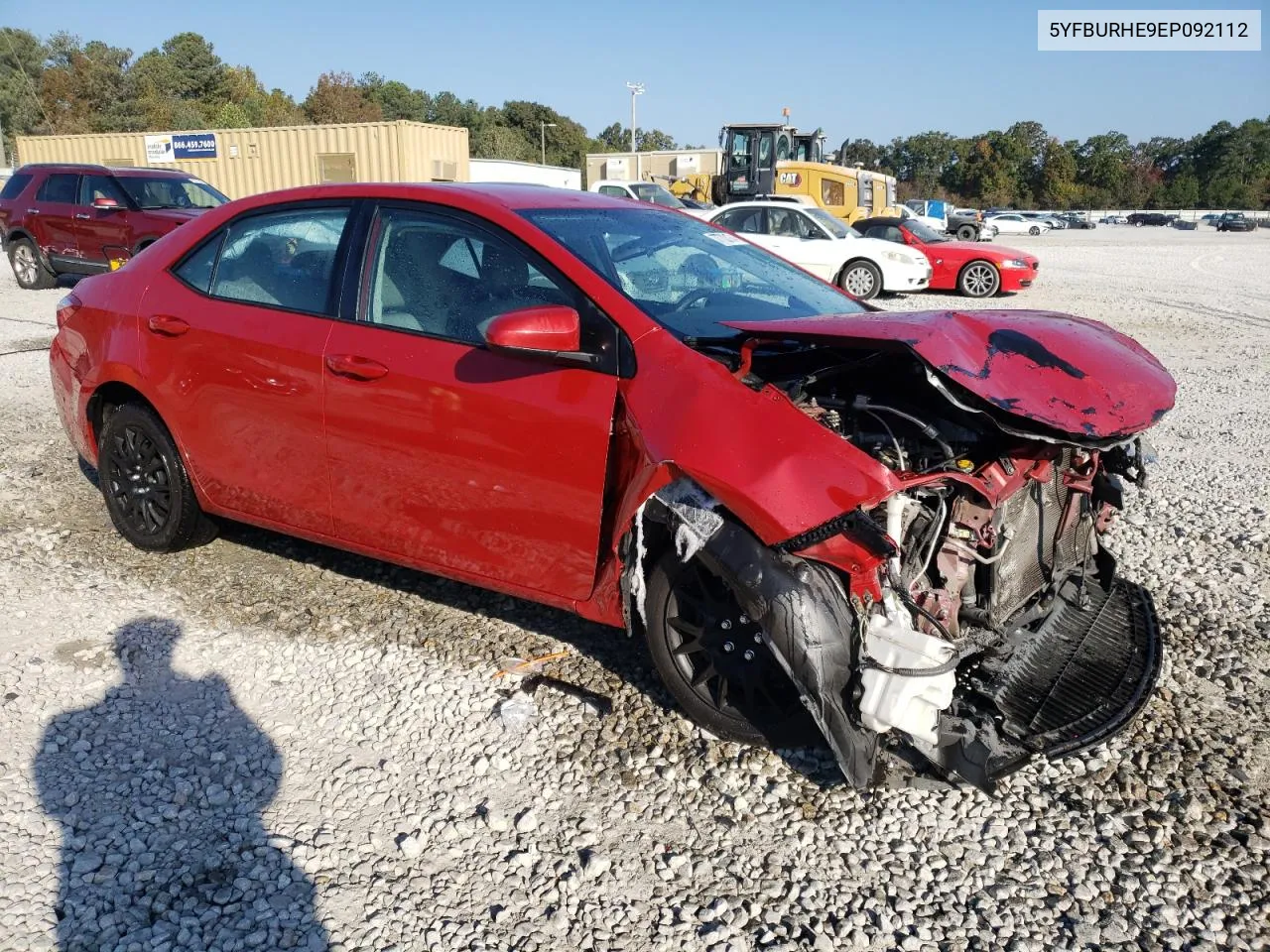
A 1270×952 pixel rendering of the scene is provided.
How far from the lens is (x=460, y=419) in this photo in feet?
11.0

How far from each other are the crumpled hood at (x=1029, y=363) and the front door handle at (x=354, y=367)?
130 centimetres

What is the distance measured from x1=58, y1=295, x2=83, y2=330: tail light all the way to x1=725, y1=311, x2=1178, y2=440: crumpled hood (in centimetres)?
334

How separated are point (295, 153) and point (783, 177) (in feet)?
48.6

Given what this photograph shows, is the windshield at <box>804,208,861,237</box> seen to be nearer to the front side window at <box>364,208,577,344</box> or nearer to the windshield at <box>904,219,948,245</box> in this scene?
the windshield at <box>904,219,948,245</box>

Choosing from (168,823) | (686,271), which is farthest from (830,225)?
(168,823)

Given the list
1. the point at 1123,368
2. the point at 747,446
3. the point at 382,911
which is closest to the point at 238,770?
the point at 382,911

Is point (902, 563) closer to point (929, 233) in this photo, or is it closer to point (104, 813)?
point (104, 813)

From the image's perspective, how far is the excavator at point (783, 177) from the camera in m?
23.2

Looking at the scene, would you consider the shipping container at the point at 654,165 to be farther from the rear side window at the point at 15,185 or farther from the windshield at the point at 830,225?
the rear side window at the point at 15,185

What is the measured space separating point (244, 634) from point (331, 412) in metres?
1.01

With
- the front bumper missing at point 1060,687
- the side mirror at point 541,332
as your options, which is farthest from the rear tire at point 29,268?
the front bumper missing at point 1060,687

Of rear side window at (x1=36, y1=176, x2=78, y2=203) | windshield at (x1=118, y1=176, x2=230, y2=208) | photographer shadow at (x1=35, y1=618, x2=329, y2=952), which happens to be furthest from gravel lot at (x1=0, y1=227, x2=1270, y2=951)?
rear side window at (x1=36, y1=176, x2=78, y2=203)

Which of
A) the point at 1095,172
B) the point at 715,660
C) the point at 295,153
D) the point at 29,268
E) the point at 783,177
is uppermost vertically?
the point at 1095,172

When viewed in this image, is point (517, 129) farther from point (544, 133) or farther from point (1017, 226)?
point (1017, 226)
